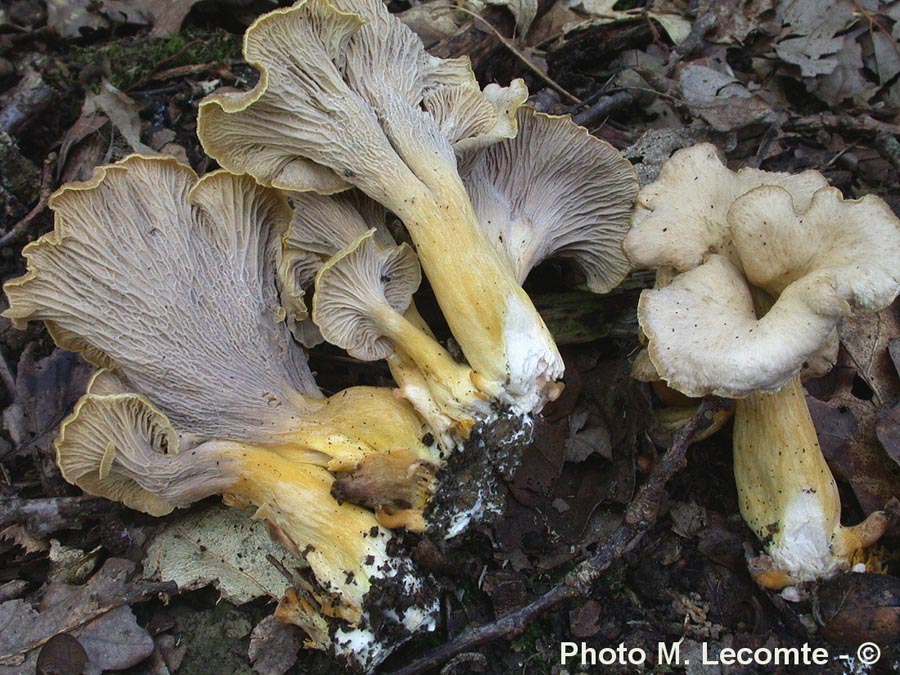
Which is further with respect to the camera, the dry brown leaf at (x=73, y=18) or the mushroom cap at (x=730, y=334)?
the dry brown leaf at (x=73, y=18)

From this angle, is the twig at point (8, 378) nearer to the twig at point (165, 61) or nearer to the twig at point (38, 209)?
the twig at point (38, 209)

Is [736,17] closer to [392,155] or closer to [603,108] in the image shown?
[603,108]

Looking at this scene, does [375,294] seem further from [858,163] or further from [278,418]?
[858,163]

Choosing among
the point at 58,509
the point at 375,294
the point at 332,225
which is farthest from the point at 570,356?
the point at 58,509

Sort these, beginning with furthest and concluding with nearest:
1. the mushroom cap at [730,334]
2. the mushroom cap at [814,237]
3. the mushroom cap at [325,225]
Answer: the mushroom cap at [325,225], the mushroom cap at [814,237], the mushroom cap at [730,334]

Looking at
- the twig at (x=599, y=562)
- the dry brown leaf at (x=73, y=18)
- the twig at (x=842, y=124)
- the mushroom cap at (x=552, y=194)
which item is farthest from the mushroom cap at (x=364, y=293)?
the dry brown leaf at (x=73, y=18)

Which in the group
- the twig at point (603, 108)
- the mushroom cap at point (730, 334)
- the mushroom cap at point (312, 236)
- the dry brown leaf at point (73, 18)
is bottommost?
the twig at point (603, 108)

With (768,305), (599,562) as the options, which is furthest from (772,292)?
(599,562)
